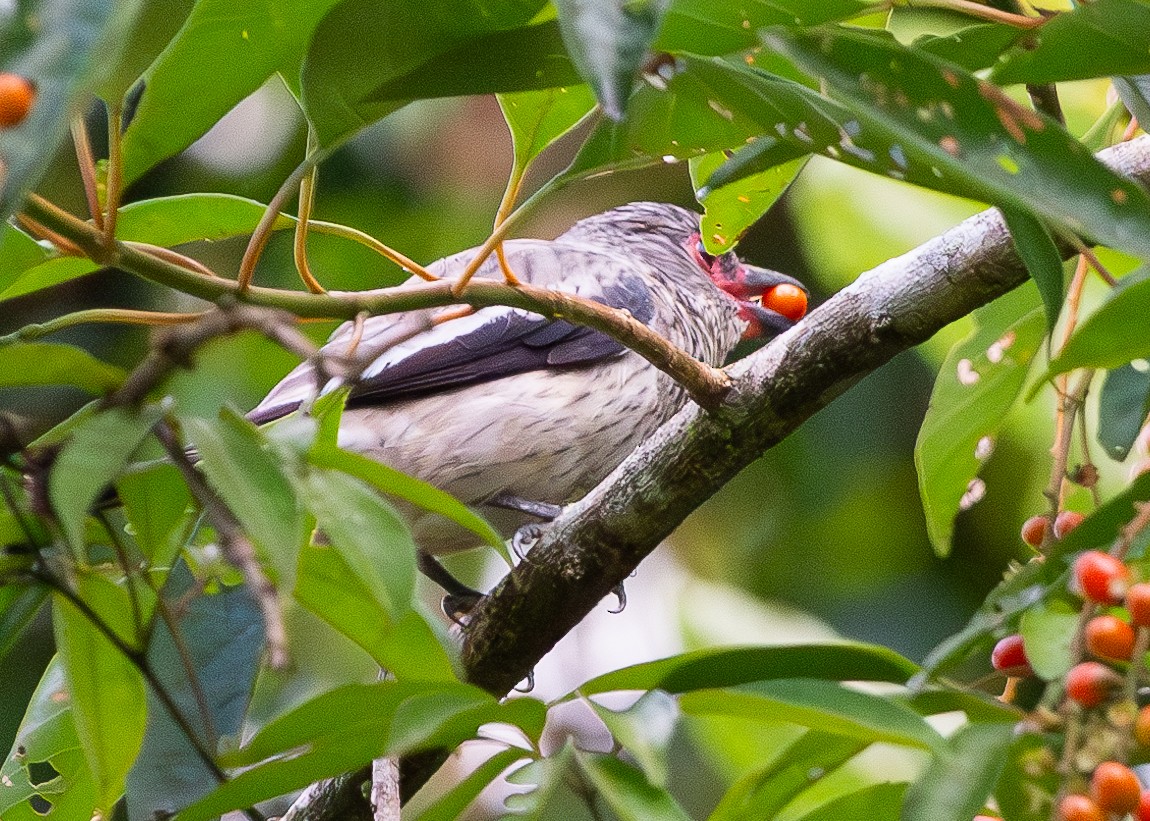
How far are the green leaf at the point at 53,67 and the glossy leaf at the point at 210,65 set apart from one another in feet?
1.15

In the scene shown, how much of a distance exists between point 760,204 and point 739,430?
1.06ft

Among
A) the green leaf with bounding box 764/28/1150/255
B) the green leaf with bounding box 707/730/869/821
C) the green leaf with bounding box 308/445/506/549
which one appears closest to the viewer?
the green leaf with bounding box 764/28/1150/255

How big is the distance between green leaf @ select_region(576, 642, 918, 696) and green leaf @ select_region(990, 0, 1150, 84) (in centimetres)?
49

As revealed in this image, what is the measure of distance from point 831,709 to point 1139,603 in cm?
24

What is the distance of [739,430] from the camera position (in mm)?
1785

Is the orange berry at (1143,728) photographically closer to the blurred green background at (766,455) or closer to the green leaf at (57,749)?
the green leaf at (57,749)

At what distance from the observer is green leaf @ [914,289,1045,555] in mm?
1650

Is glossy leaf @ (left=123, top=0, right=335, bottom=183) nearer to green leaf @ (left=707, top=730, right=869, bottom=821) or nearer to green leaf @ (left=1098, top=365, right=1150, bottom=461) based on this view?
green leaf @ (left=707, top=730, right=869, bottom=821)

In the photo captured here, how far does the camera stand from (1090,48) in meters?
1.11

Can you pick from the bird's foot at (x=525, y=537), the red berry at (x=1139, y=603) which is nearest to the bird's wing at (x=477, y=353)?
the bird's foot at (x=525, y=537)

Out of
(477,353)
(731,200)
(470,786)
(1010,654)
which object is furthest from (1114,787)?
(477,353)

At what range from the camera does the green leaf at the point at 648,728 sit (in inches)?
37.0

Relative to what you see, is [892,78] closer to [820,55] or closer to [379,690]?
[820,55]

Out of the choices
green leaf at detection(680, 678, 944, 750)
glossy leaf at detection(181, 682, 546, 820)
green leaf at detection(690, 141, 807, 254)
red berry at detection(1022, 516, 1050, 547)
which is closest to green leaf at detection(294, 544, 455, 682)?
glossy leaf at detection(181, 682, 546, 820)
